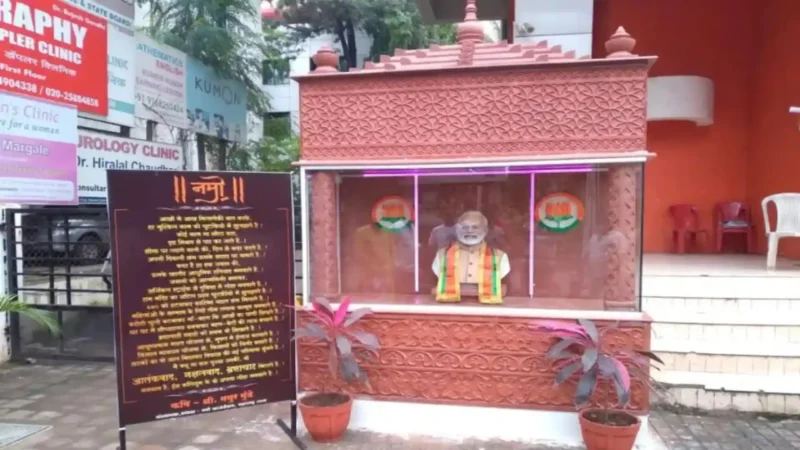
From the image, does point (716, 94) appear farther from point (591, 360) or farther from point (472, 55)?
point (591, 360)

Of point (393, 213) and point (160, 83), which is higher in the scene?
point (160, 83)

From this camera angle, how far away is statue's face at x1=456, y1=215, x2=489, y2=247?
443 cm

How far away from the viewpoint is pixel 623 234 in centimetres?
388

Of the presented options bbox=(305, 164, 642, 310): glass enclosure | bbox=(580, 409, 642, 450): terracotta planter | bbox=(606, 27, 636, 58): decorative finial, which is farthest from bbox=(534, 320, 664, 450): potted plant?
bbox=(606, 27, 636, 58): decorative finial

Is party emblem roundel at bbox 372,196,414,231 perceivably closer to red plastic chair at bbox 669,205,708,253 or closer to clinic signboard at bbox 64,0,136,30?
clinic signboard at bbox 64,0,136,30

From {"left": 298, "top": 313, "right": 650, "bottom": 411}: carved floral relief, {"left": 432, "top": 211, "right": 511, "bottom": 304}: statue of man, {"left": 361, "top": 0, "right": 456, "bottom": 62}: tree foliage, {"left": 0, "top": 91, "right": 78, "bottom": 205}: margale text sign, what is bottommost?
{"left": 298, "top": 313, "right": 650, "bottom": 411}: carved floral relief

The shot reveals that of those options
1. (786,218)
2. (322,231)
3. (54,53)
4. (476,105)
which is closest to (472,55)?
(476,105)

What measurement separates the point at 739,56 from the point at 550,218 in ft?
17.9

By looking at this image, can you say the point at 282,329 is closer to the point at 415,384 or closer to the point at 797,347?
the point at 415,384

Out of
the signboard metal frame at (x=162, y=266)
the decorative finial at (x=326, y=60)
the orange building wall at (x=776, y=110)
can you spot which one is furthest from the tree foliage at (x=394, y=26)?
the signboard metal frame at (x=162, y=266)

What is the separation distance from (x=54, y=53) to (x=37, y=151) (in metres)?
1.11

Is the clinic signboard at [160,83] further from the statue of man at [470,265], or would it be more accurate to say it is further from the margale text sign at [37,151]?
the statue of man at [470,265]

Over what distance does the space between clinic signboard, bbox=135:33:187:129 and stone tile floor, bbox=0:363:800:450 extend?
3740 millimetres

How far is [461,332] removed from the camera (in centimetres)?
407
